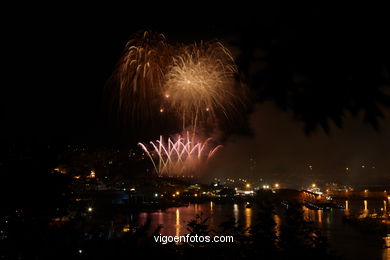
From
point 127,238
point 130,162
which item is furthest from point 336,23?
point 130,162

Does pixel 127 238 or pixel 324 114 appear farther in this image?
pixel 127 238

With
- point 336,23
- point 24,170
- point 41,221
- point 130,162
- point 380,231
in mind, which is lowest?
point 380,231

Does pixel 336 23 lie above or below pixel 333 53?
above

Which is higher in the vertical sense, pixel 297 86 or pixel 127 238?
pixel 297 86

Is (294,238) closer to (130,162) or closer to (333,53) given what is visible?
(333,53)

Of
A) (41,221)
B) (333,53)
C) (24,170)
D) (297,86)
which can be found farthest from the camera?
(24,170)

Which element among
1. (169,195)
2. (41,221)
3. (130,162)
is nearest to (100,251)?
(41,221)

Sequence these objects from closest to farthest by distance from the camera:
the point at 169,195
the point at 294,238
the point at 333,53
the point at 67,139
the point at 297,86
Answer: the point at 333,53
the point at 297,86
the point at 294,238
the point at 67,139
the point at 169,195

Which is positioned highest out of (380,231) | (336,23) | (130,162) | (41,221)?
(130,162)

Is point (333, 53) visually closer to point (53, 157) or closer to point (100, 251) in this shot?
point (100, 251)
